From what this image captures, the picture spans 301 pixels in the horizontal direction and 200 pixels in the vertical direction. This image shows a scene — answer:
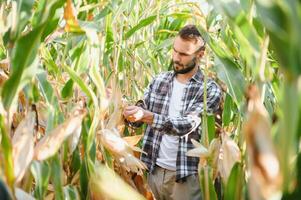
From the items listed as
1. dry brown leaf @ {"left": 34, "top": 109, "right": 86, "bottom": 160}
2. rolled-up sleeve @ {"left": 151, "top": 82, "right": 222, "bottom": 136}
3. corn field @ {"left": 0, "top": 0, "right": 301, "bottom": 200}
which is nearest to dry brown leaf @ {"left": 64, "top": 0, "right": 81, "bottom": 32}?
corn field @ {"left": 0, "top": 0, "right": 301, "bottom": 200}

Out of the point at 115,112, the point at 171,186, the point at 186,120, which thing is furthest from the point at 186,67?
the point at 115,112

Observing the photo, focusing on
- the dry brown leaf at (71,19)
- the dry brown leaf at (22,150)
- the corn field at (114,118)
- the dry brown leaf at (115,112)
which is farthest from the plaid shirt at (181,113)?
the dry brown leaf at (22,150)

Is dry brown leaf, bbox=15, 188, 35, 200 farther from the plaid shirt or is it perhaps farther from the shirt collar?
the shirt collar

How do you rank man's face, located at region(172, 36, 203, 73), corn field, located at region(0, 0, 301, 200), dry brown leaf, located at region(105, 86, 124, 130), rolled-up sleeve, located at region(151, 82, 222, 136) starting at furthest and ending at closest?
man's face, located at region(172, 36, 203, 73) → rolled-up sleeve, located at region(151, 82, 222, 136) → dry brown leaf, located at region(105, 86, 124, 130) → corn field, located at region(0, 0, 301, 200)

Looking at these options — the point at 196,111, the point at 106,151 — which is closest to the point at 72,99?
the point at 106,151

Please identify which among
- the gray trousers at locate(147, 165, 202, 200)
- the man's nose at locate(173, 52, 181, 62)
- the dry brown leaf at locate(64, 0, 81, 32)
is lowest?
the gray trousers at locate(147, 165, 202, 200)

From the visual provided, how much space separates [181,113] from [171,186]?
0.22 m

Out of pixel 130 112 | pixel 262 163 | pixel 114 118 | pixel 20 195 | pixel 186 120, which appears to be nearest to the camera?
pixel 262 163

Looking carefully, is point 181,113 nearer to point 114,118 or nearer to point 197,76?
point 197,76

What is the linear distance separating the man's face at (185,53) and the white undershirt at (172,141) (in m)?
0.06

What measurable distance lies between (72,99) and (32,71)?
0.81ft

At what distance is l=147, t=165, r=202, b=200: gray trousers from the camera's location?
1.41 meters

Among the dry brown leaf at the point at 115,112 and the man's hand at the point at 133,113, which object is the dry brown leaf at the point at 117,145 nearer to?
the dry brown leaf at the point at 115,112

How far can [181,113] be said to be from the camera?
4.70 feet
